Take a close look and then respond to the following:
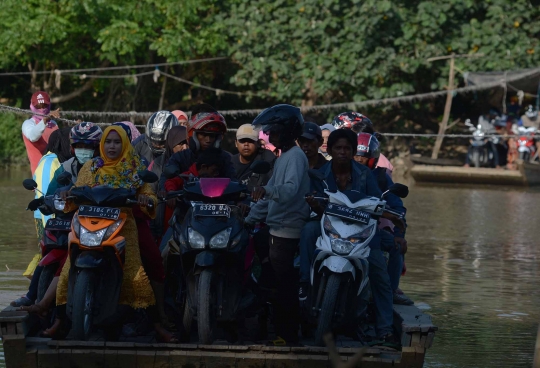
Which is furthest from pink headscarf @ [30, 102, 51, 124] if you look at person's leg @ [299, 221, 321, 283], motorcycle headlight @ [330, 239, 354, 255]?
motorcycle headlight @ [330, 239, 354, 255]

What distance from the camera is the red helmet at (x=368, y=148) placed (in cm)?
838

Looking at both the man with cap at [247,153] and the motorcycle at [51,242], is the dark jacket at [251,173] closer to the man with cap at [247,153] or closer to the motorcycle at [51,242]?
the man with cap at [247,153]

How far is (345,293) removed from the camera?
272 inches

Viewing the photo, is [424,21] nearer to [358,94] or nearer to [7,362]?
[358,94]

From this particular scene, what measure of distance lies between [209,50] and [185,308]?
22211 millimetres

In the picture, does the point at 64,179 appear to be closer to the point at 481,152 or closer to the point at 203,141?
the point at 203,141

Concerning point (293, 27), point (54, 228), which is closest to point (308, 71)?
point (293, 27)

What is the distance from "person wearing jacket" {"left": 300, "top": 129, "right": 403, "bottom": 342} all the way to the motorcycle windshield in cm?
55

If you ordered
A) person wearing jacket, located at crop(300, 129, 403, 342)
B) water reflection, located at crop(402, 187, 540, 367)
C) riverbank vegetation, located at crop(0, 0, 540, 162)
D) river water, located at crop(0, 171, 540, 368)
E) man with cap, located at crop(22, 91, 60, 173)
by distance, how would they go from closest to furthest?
1. person wearing jacket, located at crop(300, 129, 403, 342)
2. water reflection, located at crop(402, 187, 540, 367)
3. river water, located at crop(0, 171, 540, 368)
4. man with cap, located at crop(22, 91, 60, 173)
5. riverbank vegetation, located at crop(0, 0, 540, 162)

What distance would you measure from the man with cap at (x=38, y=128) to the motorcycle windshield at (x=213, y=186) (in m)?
4.12

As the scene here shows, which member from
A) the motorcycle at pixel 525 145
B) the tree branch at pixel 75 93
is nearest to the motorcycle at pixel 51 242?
the tree branch at pixel 75 93

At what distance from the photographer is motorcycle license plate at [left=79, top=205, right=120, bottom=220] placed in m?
6.89

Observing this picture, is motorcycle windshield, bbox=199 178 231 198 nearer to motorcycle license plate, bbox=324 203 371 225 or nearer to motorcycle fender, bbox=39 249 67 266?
motorcycle license plate, bbox=324 203 371 225

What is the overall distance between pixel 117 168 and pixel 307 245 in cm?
124
